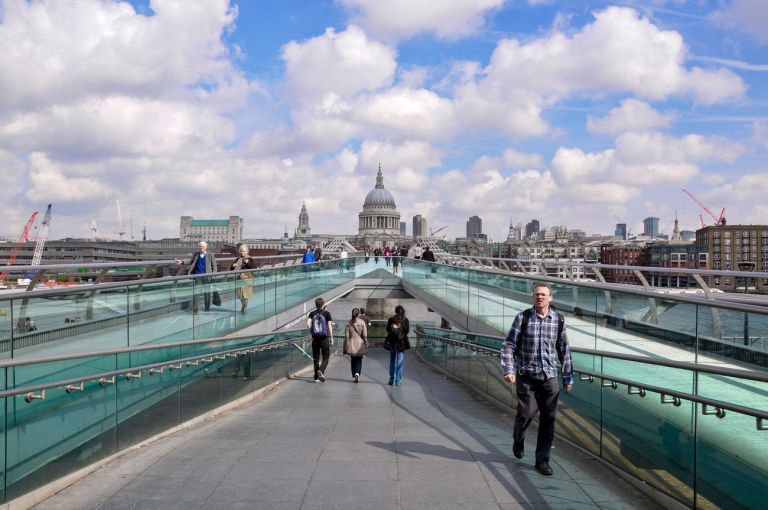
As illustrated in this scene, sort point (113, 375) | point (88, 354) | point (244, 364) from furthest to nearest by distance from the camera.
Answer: point (244, 364) < point (113, 375) < point (88, 354)

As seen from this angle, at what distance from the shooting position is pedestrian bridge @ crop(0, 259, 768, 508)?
5.15 meters

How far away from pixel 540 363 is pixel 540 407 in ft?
1.38

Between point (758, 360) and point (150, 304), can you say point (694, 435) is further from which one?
point (150, 304)

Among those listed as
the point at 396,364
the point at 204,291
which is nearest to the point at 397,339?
the point at 396,364

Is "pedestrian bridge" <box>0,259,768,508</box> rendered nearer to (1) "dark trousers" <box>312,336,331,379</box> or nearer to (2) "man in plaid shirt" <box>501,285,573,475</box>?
(2) "man in plaid shirt" <box>501,285,573,475</box>

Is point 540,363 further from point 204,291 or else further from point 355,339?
point 355,339

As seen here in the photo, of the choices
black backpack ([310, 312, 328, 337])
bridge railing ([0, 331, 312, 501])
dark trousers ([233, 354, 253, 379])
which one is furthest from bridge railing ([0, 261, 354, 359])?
black backpack ([310, 312, 328, 337])

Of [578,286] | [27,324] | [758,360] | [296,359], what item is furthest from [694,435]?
[296,359]

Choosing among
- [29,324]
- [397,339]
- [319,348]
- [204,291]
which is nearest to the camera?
[29,324]

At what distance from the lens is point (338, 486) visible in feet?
18.5

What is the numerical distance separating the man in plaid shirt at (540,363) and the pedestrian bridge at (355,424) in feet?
1.39

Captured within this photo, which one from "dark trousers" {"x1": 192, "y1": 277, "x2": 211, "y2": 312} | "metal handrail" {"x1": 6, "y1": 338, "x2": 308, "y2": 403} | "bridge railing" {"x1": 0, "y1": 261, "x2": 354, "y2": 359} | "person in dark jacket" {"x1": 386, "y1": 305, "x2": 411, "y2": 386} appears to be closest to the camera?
"metal handrail" {"x1": 6, "y1": 338, "x2": 308, "y2": 403}

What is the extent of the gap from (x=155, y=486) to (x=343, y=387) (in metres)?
7.46

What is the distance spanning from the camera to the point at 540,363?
20.6 feet
